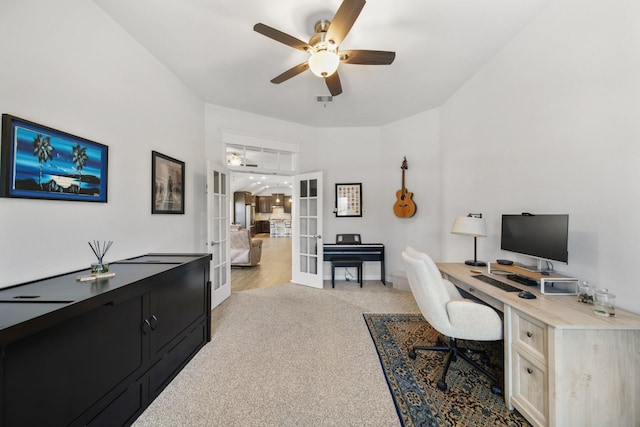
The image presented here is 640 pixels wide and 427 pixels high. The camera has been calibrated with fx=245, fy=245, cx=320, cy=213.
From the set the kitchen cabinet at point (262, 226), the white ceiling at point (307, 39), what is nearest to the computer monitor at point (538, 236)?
the white ceiling at point (307, 39)

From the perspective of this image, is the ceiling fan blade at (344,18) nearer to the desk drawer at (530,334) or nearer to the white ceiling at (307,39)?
the white ceiling at (307,39)

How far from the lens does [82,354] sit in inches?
46.0

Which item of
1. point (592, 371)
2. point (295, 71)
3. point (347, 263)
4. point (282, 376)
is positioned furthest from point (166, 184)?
point (592, 371)

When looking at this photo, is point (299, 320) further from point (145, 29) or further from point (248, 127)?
point (145, 29)

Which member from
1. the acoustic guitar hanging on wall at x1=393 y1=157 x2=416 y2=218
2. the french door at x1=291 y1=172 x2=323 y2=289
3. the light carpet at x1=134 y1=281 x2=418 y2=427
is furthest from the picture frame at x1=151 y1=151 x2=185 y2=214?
the acoustic guitar hanging on wall at x1=393 y1=157 x2=416 y2=218

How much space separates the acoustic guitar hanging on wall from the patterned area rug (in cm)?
199

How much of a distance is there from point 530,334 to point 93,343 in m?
2.36

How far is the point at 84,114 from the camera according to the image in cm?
176

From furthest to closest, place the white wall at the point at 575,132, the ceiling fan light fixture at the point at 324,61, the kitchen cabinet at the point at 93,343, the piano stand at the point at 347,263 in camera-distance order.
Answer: the piano stand at the point at 347,263
the ceiling fan light fixture at the point at 324,61
the white wall at the point at 575,132
the kitchen cabinet at the point at 93,343

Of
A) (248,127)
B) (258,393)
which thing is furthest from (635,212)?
(248,127)

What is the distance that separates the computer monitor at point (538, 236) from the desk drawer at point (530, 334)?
1.86 ft

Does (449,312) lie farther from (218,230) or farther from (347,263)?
(218,230)

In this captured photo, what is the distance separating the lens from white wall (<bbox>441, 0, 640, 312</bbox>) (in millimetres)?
1471

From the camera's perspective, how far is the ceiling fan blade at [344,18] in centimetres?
152
